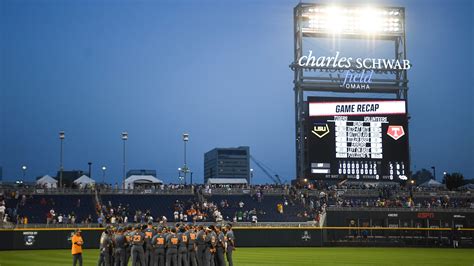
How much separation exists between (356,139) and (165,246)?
29293mm

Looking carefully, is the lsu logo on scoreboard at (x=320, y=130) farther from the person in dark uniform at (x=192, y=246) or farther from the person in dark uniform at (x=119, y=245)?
the person in dark uniform at (x=119, y=245)

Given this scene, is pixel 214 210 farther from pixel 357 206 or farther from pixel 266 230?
pixel 357 206

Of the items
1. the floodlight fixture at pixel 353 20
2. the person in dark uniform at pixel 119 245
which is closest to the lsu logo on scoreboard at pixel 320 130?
the floodlight fixture at pixel 353 20

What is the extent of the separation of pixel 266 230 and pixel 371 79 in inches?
685

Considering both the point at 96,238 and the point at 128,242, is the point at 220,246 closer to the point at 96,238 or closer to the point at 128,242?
the point at 128,242

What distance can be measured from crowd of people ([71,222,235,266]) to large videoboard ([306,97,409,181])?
25.9 m

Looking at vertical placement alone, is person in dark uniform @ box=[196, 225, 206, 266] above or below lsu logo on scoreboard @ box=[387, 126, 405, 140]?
below

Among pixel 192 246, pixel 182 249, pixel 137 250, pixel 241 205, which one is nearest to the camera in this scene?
pixel 137 250

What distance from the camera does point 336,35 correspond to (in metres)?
51.4

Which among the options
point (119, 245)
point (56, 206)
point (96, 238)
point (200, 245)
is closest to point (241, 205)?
point (96, 238)

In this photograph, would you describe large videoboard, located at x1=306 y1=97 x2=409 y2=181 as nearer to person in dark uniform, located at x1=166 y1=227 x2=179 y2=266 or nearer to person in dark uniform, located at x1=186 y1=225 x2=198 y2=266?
person in dark uniform, located at x1=186 y1=225 x2=198 y2=266

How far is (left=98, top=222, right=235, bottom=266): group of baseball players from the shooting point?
1942cm

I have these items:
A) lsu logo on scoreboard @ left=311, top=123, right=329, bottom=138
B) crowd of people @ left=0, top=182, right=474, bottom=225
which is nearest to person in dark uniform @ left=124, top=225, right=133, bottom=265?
crowd of people @ left=0, top=182, right=474, bottom=225

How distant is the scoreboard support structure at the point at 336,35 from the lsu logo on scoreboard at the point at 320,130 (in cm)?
174
